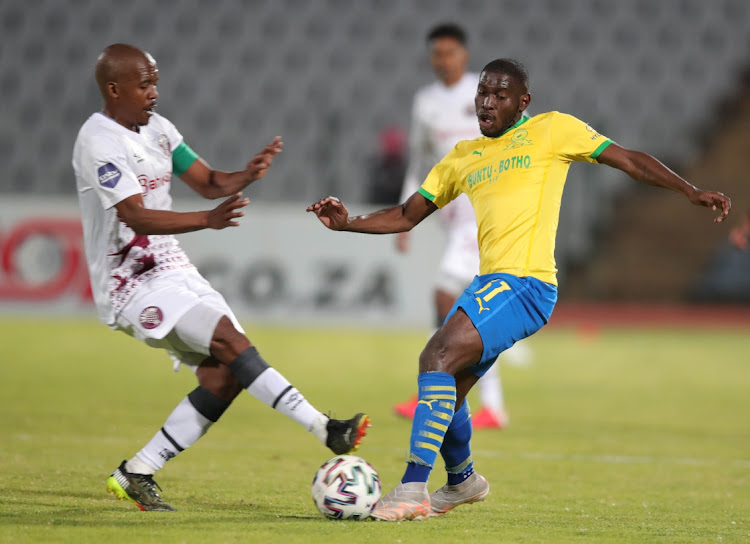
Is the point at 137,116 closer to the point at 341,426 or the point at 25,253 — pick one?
the point at 341,426

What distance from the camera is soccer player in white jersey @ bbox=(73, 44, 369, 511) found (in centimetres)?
442

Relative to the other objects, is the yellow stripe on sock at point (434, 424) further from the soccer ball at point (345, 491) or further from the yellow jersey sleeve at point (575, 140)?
the yellow jersey sleeve at point (575, 140)

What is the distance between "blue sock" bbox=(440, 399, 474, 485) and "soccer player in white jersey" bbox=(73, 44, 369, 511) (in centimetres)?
47

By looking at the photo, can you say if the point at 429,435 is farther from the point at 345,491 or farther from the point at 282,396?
the point at 282,396

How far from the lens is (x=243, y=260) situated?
14586mm

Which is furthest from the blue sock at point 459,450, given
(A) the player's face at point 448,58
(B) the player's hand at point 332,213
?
(A) the player's face at point 448,58

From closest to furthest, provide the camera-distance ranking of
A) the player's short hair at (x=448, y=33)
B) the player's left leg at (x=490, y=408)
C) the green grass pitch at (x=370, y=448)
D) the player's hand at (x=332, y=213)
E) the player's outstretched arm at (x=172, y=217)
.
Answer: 1. the green grass pitch at (x=370, y=448)
2. the player's outstretched arm at (x=172, y=217)
3. the player's hand at (x=332, y=213)
4. the player's left leg at (x=490, y=408)
5. the player's short hair at (x=448, y=33)

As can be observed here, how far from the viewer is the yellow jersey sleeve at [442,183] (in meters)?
4.77

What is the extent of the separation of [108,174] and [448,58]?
3.97 metres

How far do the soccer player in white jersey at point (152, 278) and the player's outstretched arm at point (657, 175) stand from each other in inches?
57.4

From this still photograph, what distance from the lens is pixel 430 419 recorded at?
4.26 m

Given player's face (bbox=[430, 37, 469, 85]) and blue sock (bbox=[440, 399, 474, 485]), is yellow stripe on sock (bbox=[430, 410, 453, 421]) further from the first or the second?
player's face (bbox=[430, 37, 469, 85])

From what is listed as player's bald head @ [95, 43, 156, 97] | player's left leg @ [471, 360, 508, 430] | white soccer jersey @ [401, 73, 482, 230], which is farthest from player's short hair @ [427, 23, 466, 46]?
player's bald head @ [95, 43, 156, 97]

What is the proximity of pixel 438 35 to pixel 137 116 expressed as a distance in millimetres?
3641
